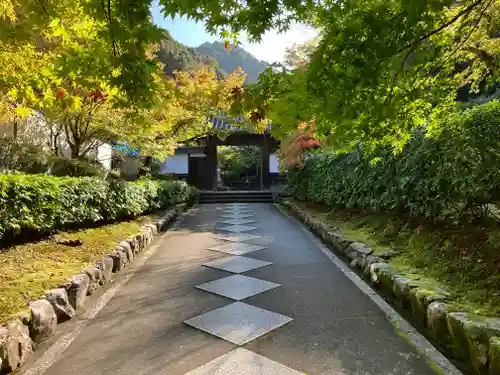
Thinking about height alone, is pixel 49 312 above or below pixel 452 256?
below

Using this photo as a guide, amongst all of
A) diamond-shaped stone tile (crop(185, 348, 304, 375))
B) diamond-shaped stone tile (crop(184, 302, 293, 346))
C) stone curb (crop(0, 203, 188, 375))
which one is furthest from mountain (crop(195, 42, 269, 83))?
diamond-shaped stone tile (crop(185, 348, 304, 375))

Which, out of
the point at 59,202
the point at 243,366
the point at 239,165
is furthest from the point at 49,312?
the point at 239,165

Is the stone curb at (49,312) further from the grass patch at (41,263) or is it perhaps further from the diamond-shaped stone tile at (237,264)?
the diamond-shaped stone tile at (237,264)

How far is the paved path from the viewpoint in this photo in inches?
97.6

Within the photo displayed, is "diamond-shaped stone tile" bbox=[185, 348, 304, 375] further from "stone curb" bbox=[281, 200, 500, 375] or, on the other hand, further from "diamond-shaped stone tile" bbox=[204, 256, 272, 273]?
"diamond-shaped stone tile" bbox=[204, 256, 272, 273]

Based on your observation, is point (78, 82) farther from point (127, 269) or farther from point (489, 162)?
point (489, 162)

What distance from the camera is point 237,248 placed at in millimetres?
6410

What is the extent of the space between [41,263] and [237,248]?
3182 mm

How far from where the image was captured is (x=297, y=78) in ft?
10.9

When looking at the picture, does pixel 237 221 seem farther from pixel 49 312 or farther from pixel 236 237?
pixel 49 312

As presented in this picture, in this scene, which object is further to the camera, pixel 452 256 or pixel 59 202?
pixel 59 202

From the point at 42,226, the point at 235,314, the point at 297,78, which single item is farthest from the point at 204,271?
the point at 297,78

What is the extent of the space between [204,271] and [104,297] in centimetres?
141

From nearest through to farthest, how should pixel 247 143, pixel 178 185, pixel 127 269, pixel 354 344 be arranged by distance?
1. pixel 354 344
2. pixel 127 269
3. pixel 178 185
4. pixel 247 143
